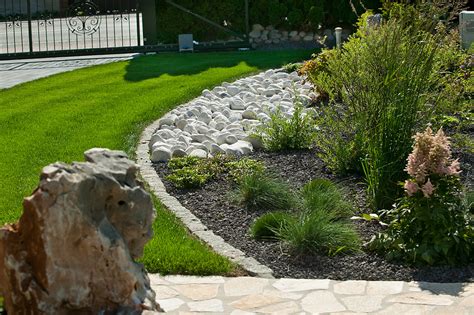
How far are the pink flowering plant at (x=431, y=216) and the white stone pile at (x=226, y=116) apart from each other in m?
3.02

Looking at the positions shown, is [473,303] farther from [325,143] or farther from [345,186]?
[325,143]

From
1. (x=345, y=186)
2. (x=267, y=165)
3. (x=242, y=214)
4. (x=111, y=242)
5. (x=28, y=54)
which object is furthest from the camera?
(x=28, y=54)

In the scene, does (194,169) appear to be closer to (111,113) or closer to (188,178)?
(188,178)

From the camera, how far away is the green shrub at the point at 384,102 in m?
7.96

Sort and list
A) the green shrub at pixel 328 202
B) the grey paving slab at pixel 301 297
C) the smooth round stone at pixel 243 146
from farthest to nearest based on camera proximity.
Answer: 1. the smooth round stone at pixel 243 146
2. the green shrub at pixel 328 202
3. the grey paving slab at pixel 301 297

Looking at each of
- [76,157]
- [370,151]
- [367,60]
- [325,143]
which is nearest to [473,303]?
[370,151]

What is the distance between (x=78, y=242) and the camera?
16.2 feet

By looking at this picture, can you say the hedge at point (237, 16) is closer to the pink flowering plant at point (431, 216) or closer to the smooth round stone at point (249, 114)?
the smooth round stone at point (249, 114)

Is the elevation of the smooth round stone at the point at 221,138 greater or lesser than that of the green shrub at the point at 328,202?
greater

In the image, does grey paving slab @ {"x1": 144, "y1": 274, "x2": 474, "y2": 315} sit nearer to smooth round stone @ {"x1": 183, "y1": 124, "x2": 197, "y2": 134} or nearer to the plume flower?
the plume flower

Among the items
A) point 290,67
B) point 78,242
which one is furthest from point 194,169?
point 290,67

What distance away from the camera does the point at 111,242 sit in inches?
195

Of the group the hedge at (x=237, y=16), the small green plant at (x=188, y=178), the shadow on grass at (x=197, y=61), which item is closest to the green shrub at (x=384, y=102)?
the small green plant at (x=188, y=178)

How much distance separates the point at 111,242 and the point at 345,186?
13.1 feet
